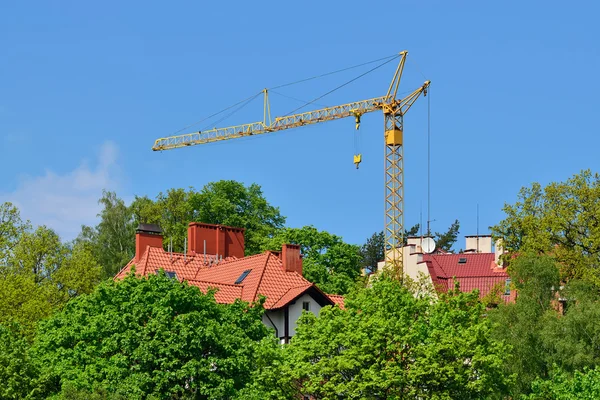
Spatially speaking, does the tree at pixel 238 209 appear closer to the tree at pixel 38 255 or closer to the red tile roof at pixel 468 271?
the red tile roof at pixel 468 271

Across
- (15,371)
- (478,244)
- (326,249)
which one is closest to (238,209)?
(326,249)

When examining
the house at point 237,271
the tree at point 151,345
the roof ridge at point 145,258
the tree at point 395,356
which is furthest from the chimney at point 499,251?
the tree at point 151,345

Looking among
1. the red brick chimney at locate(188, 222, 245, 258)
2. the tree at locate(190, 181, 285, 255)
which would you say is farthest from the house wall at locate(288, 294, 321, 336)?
the tree at locate(190, 181, 285, 255)

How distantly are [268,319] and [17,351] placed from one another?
17.9 m

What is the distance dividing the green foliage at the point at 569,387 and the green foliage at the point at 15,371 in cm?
2175

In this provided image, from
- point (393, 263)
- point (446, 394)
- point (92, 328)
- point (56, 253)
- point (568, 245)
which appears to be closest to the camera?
point (446, 394)

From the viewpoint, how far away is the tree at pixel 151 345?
56.5m

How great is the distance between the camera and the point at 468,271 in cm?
9650

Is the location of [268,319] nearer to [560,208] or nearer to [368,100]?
[560,208]

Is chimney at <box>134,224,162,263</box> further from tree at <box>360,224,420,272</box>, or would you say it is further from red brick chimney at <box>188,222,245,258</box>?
tree at <box>360,224,420,272</box>

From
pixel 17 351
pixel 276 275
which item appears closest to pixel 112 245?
pixel 276 275

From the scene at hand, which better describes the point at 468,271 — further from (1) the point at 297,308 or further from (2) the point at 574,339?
(2) the point at 574,339

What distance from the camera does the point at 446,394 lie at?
54.7m

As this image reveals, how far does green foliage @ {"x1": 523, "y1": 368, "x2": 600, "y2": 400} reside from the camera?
57.0m
